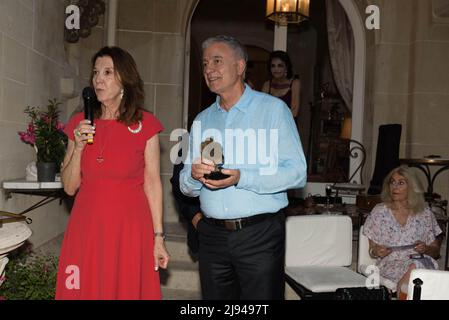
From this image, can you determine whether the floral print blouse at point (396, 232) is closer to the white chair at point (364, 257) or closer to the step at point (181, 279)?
the white chair at point (364, 257)

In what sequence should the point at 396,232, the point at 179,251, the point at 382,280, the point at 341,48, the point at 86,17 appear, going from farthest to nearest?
the point at 341,48 → the point at 86,17 → the point at 179,251 → the point at 396,232 → the point at 382,280

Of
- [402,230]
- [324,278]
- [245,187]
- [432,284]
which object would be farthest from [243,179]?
[402,230]

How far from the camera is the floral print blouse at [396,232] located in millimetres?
3475

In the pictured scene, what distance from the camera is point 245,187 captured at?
2051 mm

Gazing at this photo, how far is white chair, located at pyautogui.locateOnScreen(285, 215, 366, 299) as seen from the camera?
11.0ft

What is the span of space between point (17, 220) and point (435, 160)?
3.74m

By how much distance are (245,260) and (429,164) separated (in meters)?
3.27

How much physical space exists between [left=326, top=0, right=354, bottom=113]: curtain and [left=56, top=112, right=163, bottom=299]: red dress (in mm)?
4607

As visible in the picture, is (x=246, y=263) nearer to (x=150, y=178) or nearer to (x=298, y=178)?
(x=298, y=178)

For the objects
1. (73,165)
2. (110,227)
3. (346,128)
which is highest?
(346,128)

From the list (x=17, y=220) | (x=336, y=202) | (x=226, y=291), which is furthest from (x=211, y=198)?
(x=336, y=202)

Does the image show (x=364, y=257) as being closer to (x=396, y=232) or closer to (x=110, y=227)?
(x=396, y=232)

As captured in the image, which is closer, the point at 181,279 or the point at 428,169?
the point at 181,279

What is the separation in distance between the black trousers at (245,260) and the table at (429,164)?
3.01 metres
